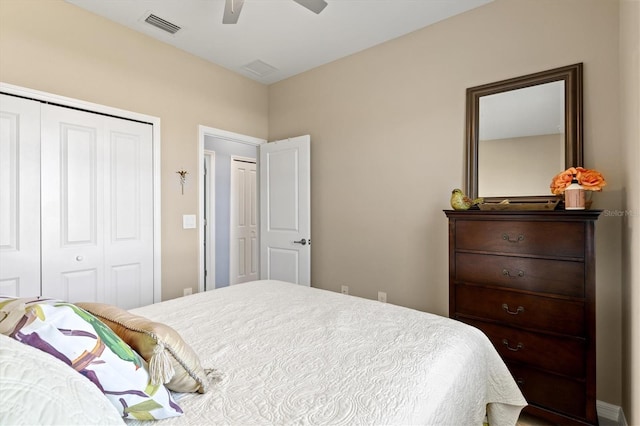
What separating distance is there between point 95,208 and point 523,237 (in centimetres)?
311

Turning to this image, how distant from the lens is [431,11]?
2.56 metres

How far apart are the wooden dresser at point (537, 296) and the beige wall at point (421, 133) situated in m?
0.43

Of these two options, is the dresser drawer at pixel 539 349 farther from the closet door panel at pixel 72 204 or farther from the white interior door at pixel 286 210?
the closet door panel at pixel 72 204

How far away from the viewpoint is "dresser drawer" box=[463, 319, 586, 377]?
1770mm

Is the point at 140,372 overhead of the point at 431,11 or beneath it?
beneath

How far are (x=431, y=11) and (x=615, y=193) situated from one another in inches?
73.3

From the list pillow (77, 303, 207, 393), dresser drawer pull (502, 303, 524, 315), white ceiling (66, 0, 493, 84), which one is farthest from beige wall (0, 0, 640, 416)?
pillow (77, 303, 207, 393)

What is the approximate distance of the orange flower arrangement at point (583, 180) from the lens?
5.89 feet

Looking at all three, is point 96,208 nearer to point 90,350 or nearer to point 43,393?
point 90,350

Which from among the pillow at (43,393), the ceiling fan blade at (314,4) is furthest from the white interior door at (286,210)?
the pillow at (43,393)

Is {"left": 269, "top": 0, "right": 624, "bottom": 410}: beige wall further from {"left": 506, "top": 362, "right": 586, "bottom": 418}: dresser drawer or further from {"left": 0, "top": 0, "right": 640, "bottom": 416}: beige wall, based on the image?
{"left": 506, "top": 362, "right": 586, "bottom": 418}: dresser drawer

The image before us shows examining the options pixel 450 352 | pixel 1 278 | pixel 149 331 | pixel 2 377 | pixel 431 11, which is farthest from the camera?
pixel 431 11

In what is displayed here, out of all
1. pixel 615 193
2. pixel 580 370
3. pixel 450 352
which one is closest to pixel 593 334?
pixel 580 370

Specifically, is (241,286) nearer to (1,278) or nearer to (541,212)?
(1,278)
